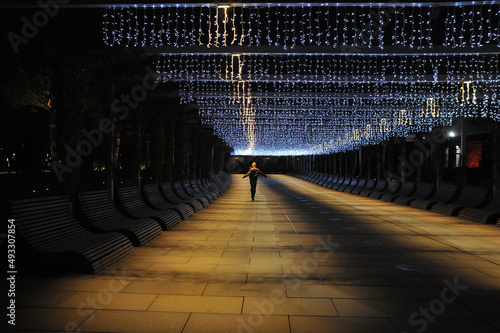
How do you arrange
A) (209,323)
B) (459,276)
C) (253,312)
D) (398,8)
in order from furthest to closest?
(398,8)
(459,276)
(253,312)
(209,323)

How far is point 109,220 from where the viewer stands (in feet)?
29.5

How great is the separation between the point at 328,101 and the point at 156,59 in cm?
1008

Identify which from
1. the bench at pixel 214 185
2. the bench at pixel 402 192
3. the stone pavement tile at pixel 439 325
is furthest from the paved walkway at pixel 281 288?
the bench at pixel 214 185

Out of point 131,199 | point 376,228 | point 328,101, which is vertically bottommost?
point 376,228

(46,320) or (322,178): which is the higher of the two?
(322,178)

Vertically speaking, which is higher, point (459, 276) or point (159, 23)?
point (159, 23)

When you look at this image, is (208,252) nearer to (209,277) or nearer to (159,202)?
(209,277)

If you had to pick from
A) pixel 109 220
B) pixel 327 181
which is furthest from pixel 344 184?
pixel 109 220

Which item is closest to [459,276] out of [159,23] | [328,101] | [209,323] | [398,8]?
[209,323]

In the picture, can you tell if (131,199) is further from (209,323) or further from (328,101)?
(328,101)

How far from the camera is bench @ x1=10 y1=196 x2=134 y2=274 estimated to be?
19.6 ft

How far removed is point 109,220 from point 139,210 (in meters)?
2.37

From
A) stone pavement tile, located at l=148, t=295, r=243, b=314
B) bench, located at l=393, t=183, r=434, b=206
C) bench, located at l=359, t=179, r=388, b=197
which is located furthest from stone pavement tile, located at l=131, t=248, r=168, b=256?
bench, located at l=359, t=179, r=388, b=197

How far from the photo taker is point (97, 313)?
4.80 m
